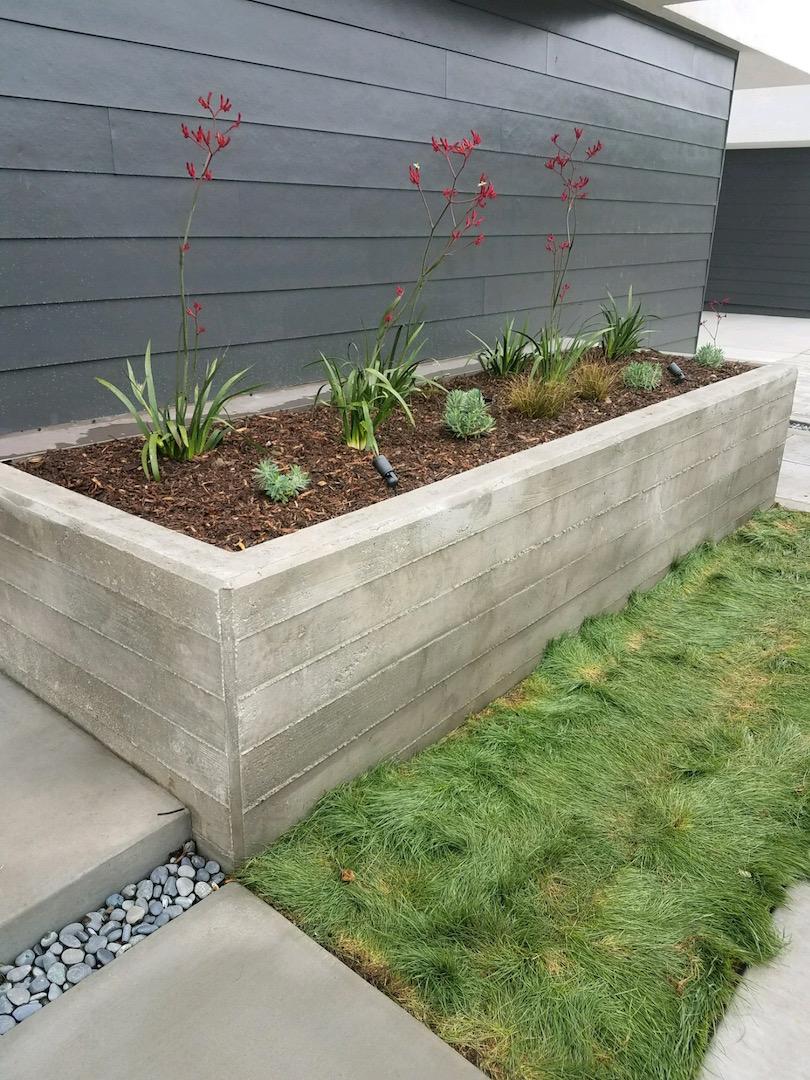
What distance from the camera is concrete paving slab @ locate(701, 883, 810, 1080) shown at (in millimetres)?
1382

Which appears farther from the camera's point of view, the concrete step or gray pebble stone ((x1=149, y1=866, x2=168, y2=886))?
gray pebble stone ((x1=149, y1=866, x2=168, y2=886))

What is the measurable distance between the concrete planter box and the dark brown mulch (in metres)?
0.15

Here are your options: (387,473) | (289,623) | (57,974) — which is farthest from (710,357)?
(57,974)

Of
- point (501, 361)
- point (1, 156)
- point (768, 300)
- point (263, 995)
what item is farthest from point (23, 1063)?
point (768, 300)

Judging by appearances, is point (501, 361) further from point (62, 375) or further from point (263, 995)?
point (263, 995)

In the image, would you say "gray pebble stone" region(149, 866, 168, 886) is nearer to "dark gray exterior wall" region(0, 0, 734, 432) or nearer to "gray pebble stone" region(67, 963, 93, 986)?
"gray pebble stone" region(67, 963, 93, 986)

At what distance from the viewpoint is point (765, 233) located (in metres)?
12.0

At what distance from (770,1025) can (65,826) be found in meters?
1.39

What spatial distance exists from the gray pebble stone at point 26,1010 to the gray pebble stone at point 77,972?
6cm

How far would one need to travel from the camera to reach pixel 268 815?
1755 mm

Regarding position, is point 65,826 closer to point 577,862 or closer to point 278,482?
point 278,482

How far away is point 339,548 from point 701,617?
174cm

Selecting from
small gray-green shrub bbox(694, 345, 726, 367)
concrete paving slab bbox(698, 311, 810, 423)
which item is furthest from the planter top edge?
concrete paving slab bbox(698, 311, 810, 423)

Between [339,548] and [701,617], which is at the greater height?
[339,548]
